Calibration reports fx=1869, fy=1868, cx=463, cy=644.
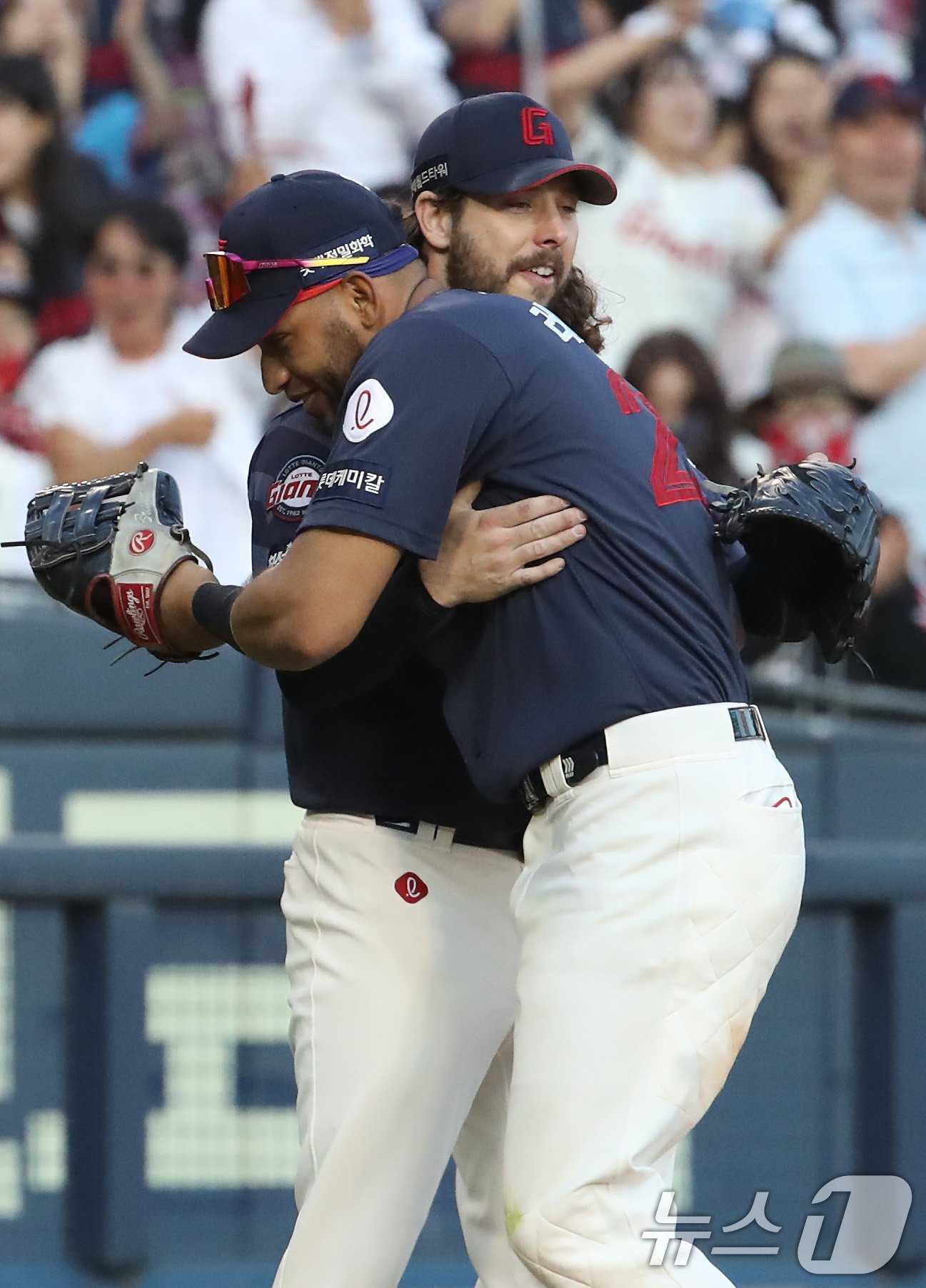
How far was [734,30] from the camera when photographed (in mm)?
7418

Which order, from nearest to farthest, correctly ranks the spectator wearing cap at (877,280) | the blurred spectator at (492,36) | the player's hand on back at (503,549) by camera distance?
the player's hand on back at (503,549) → the blurred spectator at (492,36) → the spectator wearing cap at (877,280)

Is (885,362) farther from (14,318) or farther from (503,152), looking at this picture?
(503,152)

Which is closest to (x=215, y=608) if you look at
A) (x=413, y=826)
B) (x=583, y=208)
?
(x=413, y=826)

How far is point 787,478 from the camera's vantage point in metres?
2.77

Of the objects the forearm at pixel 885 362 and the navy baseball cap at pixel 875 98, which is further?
the navy baseball cap at pixel 875 98

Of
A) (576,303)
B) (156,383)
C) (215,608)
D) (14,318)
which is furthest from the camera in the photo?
(156,383)

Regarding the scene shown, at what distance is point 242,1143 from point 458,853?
0.96m

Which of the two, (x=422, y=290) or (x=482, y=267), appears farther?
(x=482, y=267)

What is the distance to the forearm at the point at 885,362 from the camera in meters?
7.25

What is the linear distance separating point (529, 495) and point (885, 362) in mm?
5061

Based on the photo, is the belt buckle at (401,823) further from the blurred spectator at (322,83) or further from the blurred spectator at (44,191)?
the blurred spectator at (322,83)

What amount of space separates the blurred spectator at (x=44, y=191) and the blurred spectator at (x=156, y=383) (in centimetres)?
7

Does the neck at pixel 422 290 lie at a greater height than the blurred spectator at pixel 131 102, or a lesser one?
lesser

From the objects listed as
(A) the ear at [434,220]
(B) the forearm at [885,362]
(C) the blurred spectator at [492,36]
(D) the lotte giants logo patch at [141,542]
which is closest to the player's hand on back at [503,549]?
(D) the lotte giants logo patch at [141,542]
